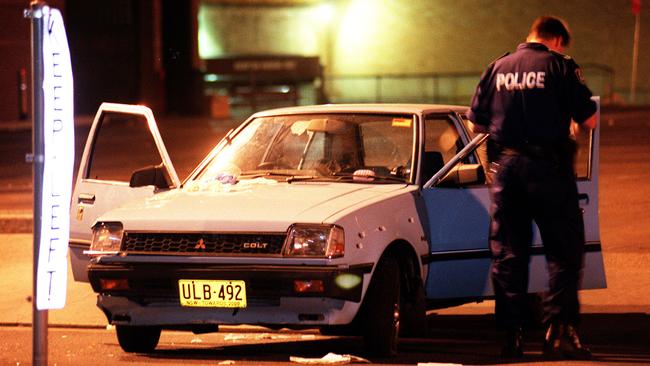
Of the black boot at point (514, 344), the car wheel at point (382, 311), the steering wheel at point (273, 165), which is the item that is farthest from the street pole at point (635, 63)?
the car wheel at point (382, 311)

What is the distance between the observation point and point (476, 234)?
8758mm

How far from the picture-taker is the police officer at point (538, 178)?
26.1ft

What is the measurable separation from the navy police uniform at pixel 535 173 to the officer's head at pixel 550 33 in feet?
0.23

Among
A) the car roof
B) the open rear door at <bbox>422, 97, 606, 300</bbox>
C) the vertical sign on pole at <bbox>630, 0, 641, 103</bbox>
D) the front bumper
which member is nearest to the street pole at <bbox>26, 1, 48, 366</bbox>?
the front bumper

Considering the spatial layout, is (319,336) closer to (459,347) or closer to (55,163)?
(459,347)

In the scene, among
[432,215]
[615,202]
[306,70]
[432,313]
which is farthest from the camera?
[306,70]

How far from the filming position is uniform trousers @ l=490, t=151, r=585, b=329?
7.96 m

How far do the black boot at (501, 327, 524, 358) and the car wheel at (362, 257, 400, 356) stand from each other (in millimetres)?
615

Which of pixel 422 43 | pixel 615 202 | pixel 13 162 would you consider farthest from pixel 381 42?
pixel 615 202

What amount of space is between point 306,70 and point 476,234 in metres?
32.5

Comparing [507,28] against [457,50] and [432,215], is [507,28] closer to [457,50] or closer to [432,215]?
[457,50]

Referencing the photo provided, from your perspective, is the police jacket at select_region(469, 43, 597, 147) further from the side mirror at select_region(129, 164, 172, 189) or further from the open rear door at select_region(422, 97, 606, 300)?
the side mirror at select_region(129, 164, 172, 189)

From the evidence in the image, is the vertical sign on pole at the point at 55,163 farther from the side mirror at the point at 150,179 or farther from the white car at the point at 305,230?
the side mirror at the point at 150,179

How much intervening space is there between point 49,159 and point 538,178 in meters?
3.23
